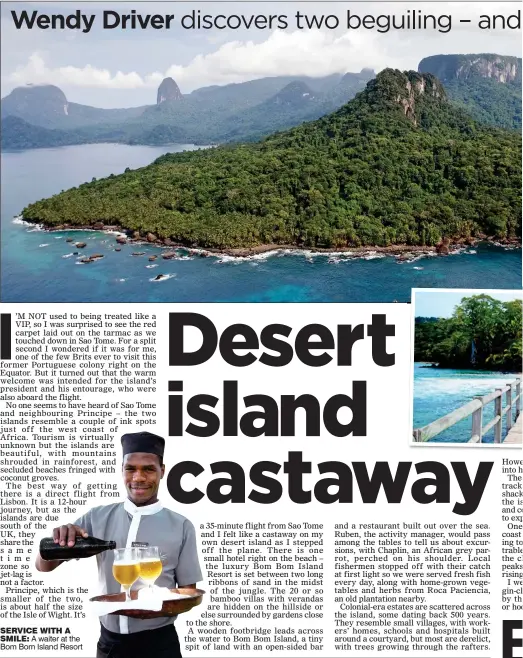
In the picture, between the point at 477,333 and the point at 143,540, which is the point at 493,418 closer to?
the point at 477,333

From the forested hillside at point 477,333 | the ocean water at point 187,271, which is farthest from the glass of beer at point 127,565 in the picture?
the forested hillside at point 477,333

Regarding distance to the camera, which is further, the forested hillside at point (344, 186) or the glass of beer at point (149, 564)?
Result: the forested hillside at point (344, 186)

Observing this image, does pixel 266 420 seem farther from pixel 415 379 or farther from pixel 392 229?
pixel 392 229

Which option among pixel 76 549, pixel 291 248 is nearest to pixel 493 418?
pixel 291 248

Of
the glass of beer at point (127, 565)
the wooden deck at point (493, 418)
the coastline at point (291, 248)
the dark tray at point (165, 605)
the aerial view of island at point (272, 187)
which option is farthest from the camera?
the coastline at point (291, 248)

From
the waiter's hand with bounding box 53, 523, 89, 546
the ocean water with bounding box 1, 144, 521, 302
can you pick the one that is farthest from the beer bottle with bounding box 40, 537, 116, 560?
the ocean water with bounding box 1, 144, 521, 302

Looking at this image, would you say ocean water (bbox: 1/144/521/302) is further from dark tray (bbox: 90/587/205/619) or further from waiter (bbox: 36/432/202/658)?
dark tray (bbox: 90/587/205/619)

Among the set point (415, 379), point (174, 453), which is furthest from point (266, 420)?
point (415, 379)

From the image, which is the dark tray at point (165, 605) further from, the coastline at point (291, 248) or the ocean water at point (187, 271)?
the coastline at point (291, 248)
